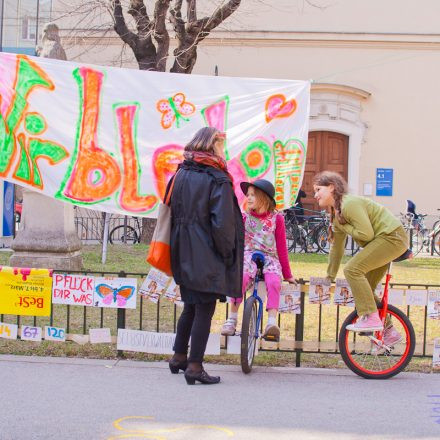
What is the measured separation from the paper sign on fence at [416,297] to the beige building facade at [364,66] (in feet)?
48.6

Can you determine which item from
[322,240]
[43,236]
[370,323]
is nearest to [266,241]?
[370,323]

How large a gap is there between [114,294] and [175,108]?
2.16m

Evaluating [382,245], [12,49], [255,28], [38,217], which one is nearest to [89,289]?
[382,245]

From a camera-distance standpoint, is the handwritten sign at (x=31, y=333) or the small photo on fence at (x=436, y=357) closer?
the small photo on fence at (x=436, y=357)

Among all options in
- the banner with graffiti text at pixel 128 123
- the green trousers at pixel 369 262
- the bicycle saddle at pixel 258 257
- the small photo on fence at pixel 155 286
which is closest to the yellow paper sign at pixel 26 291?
the small photo on fence at pixel 155 286

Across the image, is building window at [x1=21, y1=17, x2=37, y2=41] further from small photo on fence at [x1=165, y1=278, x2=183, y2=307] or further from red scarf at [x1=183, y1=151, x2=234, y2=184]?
red scarf at [x1=183, y1=151, x2=234, y2=184]

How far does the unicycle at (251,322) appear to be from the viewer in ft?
20.7

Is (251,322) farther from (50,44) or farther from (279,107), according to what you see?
(50,44)

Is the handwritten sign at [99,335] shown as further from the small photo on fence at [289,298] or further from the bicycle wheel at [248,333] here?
the small photo on fence at [289,298]

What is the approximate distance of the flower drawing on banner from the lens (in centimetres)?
812

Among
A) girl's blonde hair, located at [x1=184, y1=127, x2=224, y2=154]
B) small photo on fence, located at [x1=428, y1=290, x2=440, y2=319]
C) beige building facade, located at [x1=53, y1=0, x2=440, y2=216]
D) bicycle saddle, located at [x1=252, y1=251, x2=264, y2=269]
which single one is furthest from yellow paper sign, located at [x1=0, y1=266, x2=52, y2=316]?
beige building facade, located at [x1=53, y1=0, x2=440, y2=216]

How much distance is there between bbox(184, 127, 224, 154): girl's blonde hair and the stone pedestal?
205 inches

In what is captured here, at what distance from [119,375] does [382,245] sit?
235 centimetres

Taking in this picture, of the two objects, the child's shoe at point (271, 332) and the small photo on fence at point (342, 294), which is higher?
the small photo on fence at point (342, 294)
